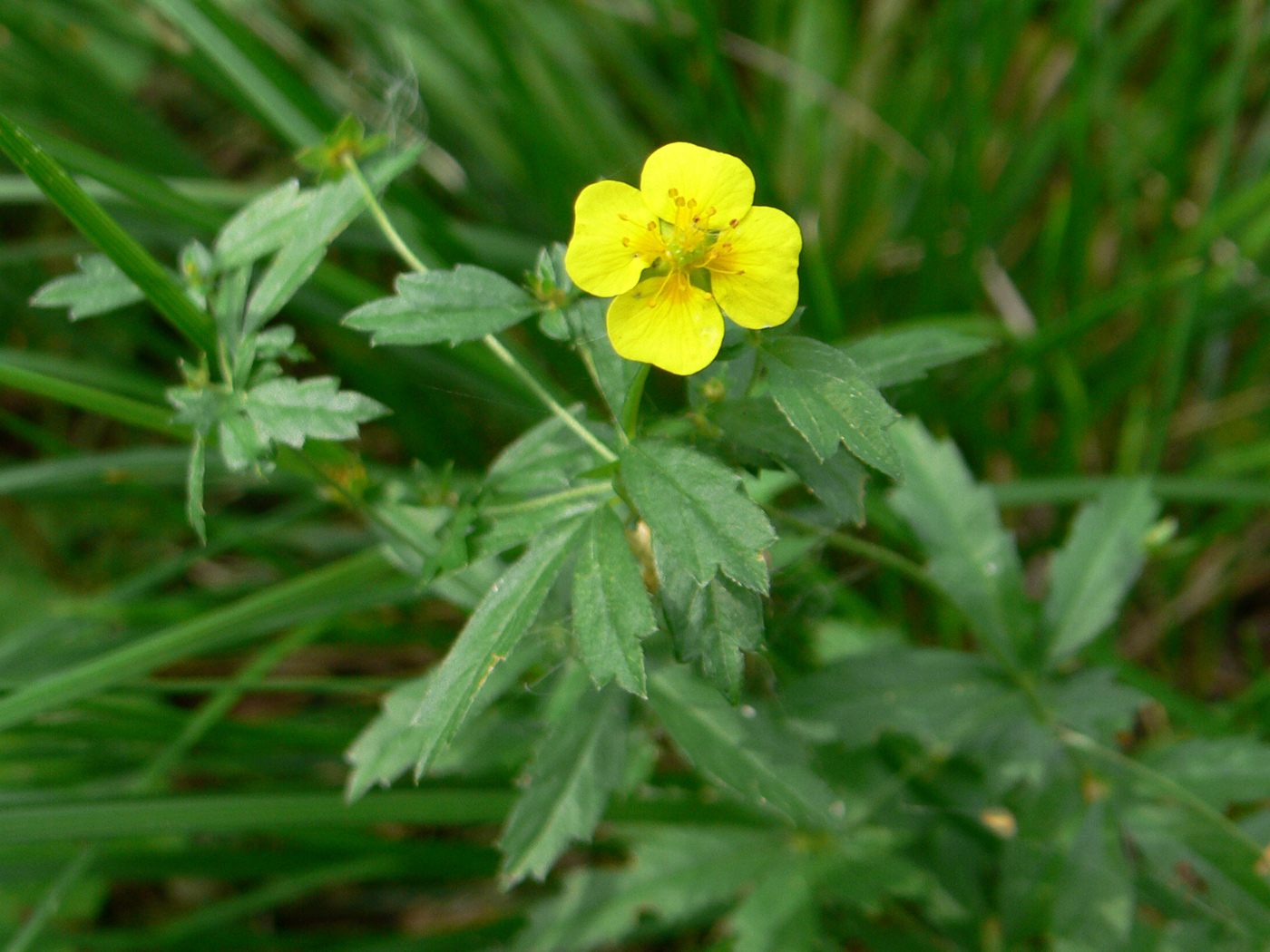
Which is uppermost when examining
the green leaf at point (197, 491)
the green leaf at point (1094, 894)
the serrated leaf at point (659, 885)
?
the green leaf at point (197, 491)

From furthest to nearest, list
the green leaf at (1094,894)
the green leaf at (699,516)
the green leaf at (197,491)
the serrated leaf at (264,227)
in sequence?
the green leaf at (1094,894) < the serrated leaf at (264,227) < the green leaf at (197,491) < the green leaf at (699,516)

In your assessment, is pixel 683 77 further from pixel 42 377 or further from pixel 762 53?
pixel 42 377

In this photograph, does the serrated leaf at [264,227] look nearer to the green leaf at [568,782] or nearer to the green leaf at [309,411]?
the green leaf at [309,411]

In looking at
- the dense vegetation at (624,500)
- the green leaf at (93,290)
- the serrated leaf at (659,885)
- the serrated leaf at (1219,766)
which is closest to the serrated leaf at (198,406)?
the dense vegetation at (624,500)

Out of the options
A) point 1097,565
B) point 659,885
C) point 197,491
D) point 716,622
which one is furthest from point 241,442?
point 1097,565

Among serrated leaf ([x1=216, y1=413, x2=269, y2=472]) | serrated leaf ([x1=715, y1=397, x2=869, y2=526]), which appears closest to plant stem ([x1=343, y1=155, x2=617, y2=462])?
serrated leaf ([x1=715, y1=397, x2=869, y2=526])

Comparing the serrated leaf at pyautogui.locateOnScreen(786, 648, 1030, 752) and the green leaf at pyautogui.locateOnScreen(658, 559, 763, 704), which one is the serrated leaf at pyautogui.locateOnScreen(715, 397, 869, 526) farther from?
the serrated leaf at pyautogui.locateOnScreen(786, 648, 1030, 752)

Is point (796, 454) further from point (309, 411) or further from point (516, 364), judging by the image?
point (309, 411)
